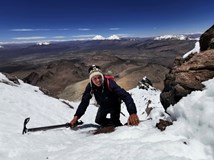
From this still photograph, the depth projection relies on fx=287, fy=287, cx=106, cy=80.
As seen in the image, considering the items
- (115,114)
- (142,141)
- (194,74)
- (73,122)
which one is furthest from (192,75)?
(73,122)

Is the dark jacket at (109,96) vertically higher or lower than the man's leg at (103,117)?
higher

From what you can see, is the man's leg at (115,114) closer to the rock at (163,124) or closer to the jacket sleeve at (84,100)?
the jacket sleeve at (84,100)

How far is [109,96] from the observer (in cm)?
1073

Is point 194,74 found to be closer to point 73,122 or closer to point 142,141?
point 142,141

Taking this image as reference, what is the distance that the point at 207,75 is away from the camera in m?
8.72

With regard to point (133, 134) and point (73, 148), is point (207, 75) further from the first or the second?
point (73, 148)

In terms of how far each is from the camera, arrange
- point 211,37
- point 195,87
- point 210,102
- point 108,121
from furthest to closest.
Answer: point 108,121, point 211,37, point 195,87, point 210,102

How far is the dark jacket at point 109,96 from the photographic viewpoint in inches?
394

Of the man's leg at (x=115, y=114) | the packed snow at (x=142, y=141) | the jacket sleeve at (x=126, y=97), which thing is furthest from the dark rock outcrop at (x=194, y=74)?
the man's leg at (x=115, y=114)

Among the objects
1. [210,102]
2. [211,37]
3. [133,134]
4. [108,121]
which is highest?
[211,37]

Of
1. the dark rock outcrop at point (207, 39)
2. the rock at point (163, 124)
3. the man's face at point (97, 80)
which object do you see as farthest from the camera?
the dark rock outcrop at point (207, 39)

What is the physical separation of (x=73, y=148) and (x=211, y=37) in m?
6.40

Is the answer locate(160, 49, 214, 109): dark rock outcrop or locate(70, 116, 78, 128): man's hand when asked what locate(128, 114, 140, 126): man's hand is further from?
locate(70, 116, 78, 128): man's hand

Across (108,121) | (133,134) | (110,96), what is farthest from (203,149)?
(108,121)
